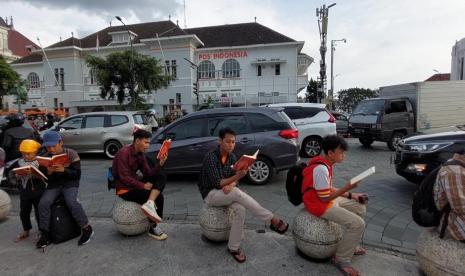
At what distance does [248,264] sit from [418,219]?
175cm

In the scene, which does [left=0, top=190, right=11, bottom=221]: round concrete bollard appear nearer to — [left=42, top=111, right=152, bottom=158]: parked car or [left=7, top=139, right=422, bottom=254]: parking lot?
[left=7, top=139, right=422, bottom=254]: parking lot

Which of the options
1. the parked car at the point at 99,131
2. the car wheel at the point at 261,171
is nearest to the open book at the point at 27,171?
the car wheel at the point at 261,171

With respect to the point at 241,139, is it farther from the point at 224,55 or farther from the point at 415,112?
the point at 224,55

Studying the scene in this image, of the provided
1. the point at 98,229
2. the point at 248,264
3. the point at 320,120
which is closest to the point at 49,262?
the point at 98,229

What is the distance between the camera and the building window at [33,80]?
45.0 m

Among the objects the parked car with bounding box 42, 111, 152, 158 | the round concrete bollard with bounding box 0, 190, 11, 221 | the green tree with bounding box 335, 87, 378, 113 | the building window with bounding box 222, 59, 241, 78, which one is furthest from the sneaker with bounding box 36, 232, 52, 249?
the green tree with bounding box 335, 87, 378, 113

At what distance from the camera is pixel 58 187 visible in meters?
4.00

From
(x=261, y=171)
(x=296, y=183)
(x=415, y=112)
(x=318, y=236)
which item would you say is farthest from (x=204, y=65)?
(x=318, y=236)

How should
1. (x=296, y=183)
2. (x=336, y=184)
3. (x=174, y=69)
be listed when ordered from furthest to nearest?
(x=174, y=69) → (x=336, y=184) → (x=296, y=183)

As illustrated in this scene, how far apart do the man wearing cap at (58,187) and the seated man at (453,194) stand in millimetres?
3965

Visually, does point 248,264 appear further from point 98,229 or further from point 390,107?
point 390,107

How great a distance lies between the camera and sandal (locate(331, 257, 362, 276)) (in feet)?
10.2

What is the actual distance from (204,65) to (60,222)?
35.7 metres

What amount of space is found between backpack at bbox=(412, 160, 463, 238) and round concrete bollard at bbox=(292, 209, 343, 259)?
772 millimetres
